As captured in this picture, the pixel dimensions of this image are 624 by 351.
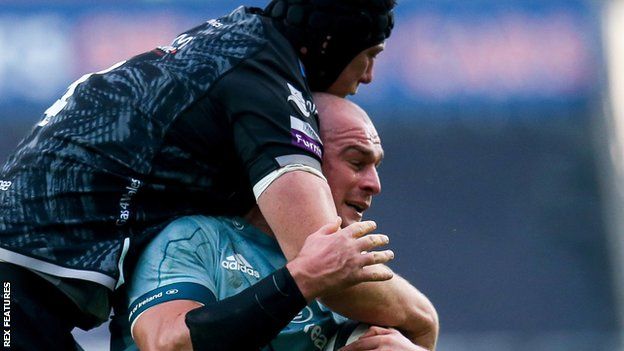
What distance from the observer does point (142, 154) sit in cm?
355

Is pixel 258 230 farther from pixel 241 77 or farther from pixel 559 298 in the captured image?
pixel 559 298

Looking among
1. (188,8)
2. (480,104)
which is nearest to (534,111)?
(480,104)

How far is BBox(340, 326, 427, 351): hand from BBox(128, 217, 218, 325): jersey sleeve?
17.3 inches

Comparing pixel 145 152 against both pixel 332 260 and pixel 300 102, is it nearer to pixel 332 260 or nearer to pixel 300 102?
pixel 300 102

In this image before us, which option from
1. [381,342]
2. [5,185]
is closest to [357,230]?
[381,342]

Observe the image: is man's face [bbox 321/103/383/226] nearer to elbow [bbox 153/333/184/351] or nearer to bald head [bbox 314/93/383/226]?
bald head [bbox 314/93/383/226]

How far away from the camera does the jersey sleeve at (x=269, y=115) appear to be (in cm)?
338

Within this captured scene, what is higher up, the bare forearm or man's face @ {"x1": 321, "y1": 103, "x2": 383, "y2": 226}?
man's face @ {"x1": 321, "y1": 103, "x2": 383, "y2": 226}

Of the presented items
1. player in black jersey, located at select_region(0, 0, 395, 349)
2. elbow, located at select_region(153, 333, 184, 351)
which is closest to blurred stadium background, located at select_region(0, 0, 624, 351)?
player in black jersey, located at select_region(0, 0, 395, 349)

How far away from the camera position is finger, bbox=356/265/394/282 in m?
3.21

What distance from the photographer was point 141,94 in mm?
3627

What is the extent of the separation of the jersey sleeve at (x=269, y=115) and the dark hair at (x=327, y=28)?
0.15 metres

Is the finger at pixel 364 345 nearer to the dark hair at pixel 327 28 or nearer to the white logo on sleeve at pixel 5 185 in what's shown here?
the dark hair at pixel 327 28

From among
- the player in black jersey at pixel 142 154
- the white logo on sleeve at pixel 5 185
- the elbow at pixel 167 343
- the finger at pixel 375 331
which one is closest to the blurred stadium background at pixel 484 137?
the finger at pixel 375 331
